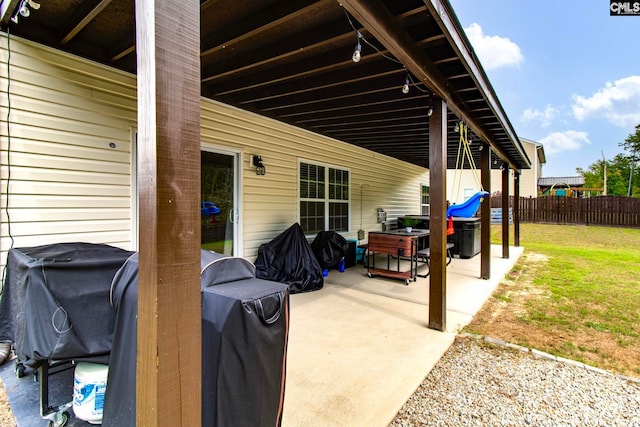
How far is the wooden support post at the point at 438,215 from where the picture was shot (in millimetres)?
3250

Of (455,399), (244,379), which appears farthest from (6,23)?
(455,399)

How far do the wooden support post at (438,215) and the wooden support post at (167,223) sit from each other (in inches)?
113

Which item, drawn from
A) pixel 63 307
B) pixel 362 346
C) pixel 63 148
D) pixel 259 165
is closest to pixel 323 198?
pixel 259 165

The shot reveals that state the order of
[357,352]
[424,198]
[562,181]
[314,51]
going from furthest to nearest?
[562,181]
[424,198]
[314,51]
[357,352]

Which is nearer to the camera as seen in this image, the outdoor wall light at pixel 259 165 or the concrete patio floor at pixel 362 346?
the concrete patio floor at pixel 362 346

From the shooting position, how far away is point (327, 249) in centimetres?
566

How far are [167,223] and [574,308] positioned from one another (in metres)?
5.14

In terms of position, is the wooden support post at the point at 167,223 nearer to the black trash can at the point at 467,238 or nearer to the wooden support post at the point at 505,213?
the black trash can at the point at 467,238

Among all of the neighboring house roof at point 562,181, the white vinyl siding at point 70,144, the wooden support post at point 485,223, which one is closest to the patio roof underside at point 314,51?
the white vinyl siding at point 70,144

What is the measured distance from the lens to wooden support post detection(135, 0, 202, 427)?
85 cm

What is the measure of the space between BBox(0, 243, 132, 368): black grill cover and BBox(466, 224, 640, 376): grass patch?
3397 mm

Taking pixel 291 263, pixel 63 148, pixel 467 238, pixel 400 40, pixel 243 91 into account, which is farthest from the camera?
pixel 467 238

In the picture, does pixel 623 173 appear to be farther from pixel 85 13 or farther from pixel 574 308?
pixel 85 13

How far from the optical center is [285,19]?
2.35m
